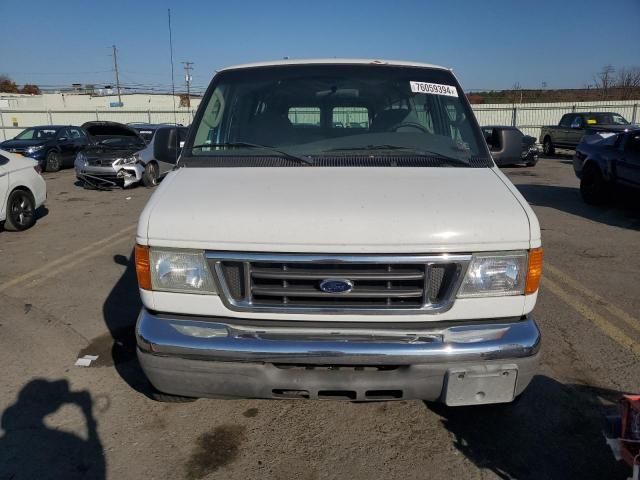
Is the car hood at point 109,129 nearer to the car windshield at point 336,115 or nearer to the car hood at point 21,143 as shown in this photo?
the car hood at point 21,143

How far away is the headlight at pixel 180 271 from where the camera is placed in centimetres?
250

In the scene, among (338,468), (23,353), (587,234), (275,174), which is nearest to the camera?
(338,468)

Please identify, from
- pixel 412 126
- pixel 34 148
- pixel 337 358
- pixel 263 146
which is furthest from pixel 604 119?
pixel 34 148

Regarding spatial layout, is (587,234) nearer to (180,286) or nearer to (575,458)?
(575,458)

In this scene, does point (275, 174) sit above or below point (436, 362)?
above

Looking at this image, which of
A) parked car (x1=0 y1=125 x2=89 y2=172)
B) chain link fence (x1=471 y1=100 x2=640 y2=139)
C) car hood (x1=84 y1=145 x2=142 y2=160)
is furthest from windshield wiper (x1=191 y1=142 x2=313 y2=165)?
chain link fence (x1=471 y1=100 x2=640 y2=139)

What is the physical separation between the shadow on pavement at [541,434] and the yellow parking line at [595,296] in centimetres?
148

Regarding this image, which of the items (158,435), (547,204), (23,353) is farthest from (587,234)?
(23,353)

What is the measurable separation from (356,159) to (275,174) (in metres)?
0.54

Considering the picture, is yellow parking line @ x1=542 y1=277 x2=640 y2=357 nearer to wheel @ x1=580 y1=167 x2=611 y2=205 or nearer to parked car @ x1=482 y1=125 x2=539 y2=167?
parked car @ x1=482 y1=125 x2=539 y2=167

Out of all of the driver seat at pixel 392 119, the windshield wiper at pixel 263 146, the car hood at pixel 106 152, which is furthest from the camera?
the car hood at pixel 106 152

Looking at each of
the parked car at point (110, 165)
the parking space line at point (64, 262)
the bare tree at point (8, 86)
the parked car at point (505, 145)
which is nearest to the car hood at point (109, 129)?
the parked car at point (110, 165)

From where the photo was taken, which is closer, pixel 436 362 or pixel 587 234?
pixel 436 362

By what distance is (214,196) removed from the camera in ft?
8.66
